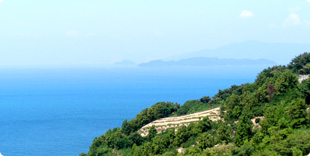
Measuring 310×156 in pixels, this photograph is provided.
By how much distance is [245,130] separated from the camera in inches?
595

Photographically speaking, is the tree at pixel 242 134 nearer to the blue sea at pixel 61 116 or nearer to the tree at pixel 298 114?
the tree at pixel 298 114

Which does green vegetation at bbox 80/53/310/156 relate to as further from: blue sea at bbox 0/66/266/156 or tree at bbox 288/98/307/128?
blue sea at bbox 0/66/266/156

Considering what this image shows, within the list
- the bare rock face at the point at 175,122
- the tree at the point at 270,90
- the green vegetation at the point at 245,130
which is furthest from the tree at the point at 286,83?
the bare rock face at the point at 175,122

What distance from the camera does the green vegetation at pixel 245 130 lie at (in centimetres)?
1285

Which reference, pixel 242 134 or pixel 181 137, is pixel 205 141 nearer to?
pixel 242 134

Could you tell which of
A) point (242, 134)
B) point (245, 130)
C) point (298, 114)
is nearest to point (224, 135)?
point (242, 134)

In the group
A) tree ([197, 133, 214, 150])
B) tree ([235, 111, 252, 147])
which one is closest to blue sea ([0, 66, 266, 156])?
tree ([197, 133, 214, 150])

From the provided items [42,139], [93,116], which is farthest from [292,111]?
[93,116]

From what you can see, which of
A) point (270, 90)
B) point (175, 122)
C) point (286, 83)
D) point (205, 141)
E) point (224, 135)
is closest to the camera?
point (224, 135)

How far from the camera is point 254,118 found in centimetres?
1783

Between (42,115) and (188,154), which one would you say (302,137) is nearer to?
(188,154)

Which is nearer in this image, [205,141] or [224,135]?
[224,135]

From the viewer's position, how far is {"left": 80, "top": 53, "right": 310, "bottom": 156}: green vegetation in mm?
12854

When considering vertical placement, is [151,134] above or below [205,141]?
above
